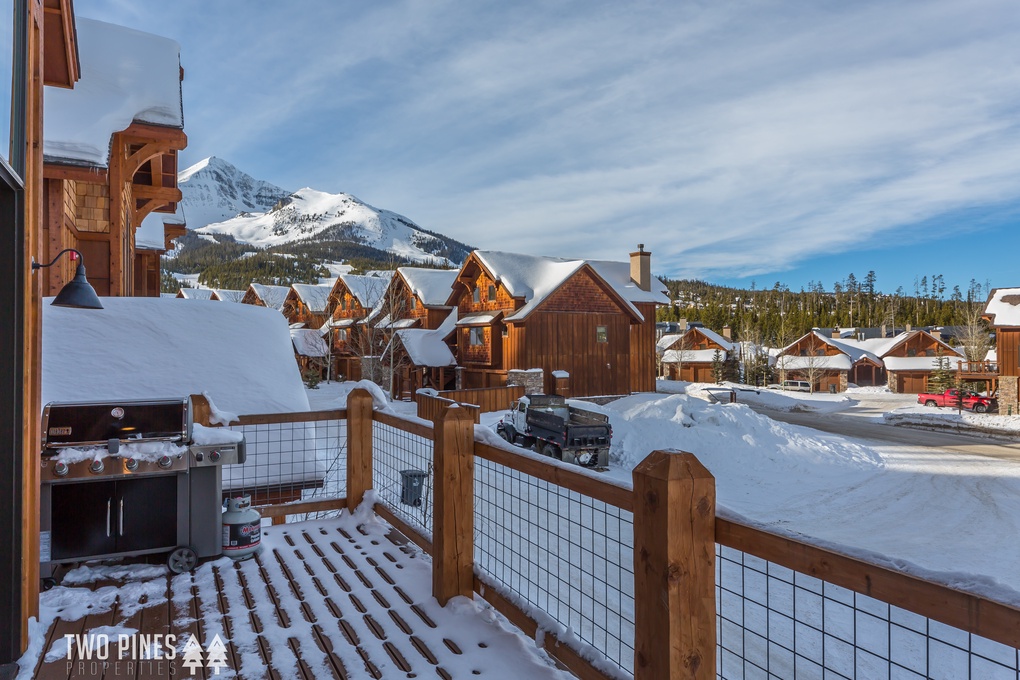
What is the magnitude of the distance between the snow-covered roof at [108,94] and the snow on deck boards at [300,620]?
7.26 meters

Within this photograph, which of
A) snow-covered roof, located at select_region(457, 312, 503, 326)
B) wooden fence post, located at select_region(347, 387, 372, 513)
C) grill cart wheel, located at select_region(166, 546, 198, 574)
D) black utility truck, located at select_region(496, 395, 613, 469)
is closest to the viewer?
grill cart wheel, located at select_region(166, 546, 198, 574)

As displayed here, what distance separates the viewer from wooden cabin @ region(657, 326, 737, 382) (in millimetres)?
51469

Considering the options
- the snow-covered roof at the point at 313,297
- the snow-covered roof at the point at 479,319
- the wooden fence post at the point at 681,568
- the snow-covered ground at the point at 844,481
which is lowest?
the snow-covered ground at the point at 844,481

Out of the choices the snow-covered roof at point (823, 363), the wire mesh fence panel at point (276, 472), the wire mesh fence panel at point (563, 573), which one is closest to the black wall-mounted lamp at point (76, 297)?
the wire mesh fence panel at point (276, 472)

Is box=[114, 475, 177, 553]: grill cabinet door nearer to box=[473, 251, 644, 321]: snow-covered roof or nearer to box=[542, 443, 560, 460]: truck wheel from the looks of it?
box=[542, 443, 560, 460]: truck wheel

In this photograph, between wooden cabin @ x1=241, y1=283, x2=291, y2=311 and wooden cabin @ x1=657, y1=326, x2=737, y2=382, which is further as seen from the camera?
wooden cabin @ x1=657, y1=326, x2=737, y2=382

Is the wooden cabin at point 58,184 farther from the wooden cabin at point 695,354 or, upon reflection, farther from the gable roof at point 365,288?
the wooden cabin at point 695,354

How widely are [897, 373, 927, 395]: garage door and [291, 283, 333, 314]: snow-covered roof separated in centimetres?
4462

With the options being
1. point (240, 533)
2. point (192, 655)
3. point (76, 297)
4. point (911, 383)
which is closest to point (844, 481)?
point (240, 533)

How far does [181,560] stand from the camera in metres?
4.37

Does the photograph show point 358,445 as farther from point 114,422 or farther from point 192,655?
point 192,655

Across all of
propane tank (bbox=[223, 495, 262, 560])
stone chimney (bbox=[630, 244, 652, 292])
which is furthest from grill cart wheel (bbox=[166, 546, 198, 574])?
stone chimney (bbox=[630, 244, 652, 292])

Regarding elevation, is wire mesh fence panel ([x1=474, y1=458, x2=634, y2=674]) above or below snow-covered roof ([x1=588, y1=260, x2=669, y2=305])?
below

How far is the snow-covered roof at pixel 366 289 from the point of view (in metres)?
37.1
